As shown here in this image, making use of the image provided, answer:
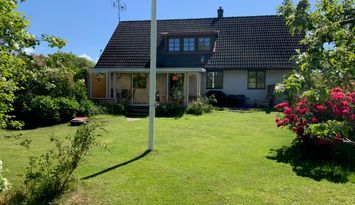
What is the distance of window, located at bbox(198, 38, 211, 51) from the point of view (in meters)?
23.2

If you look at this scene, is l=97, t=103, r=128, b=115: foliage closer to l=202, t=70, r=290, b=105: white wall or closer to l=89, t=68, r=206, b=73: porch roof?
l=89, t=68, r=206, b=73: porch roof

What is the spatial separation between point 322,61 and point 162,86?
1901 centimetres

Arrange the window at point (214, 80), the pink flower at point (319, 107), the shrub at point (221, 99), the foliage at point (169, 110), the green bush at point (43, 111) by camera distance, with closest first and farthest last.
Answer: the pink flower at point (319, 107) → the green bush at point (43, 111) → the foliage at point (169, 110) → the shrub at point (221, 99) → the window at point (214, 80)

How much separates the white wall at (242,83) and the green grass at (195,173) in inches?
438

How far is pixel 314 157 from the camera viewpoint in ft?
25.9

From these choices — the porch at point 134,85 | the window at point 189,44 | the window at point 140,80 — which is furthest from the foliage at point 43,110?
the window at point 189,44

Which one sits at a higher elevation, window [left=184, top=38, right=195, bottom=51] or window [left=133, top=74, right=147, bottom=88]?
window [left=184, top=38, right=195, bottom=51]

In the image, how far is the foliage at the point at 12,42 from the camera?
11.4 ft

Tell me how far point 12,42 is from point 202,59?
767 inches

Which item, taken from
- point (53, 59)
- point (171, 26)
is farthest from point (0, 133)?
point (171, 26)

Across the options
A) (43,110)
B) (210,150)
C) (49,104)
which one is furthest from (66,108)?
(210,150)

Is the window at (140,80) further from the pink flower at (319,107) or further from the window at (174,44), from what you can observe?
the pink flower at (319,107)

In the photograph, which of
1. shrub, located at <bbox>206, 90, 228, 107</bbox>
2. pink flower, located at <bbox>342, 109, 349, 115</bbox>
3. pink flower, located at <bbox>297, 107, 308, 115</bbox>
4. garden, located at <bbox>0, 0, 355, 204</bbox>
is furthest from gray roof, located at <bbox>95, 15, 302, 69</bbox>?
pink flower, located at <bbox>342, 109, 349, 115</bbox>

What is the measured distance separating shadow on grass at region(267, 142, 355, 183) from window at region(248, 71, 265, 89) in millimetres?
13148
